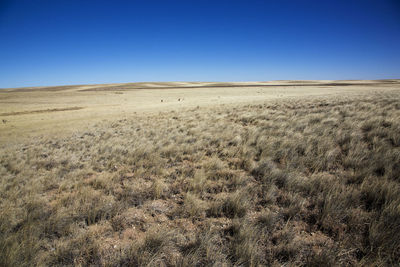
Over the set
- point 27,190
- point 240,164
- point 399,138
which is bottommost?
point 27,190

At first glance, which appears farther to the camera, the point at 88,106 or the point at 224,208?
the point at 88,106

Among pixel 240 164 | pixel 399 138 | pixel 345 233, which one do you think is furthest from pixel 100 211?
pixel 399 138

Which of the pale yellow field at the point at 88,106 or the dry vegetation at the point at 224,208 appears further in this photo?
the pale yellow field at the point at 88,106

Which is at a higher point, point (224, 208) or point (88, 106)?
point (88, 106)

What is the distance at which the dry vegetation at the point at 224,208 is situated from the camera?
7.42ft

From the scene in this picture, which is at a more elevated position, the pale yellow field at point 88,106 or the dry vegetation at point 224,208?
the pale yellow field at point 88,106

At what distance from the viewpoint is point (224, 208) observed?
126 inches

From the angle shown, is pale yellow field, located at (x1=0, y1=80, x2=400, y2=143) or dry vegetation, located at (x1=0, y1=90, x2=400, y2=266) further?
pale yellow field, located at (x1=0, y1=80, x2=400, y2=143)

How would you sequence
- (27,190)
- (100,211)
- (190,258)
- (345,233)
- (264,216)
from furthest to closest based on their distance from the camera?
(27,190) < (100,211) < (264,216) < (345,233) < (190,258)

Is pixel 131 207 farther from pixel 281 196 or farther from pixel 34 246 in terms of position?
pixel 281 196

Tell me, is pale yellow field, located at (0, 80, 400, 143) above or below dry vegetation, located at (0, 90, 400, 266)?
above

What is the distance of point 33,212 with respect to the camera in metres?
3.27

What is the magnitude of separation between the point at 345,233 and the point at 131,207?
3658 mm

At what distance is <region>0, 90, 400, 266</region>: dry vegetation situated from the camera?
7.42 ft
